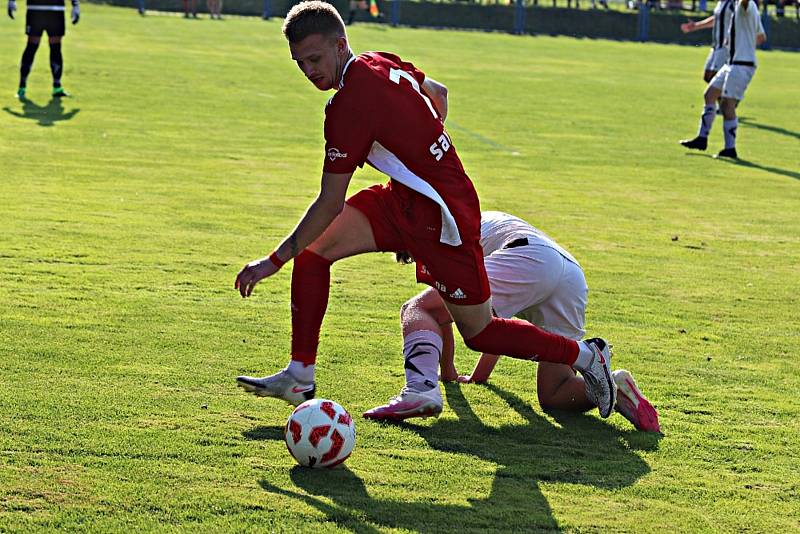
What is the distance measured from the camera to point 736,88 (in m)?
16.7

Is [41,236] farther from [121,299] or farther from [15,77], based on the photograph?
[15,77]

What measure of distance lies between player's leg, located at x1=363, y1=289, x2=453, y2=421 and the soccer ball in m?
0.48

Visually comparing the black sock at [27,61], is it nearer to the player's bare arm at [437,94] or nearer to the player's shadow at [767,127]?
the player's shadow at [767,127]

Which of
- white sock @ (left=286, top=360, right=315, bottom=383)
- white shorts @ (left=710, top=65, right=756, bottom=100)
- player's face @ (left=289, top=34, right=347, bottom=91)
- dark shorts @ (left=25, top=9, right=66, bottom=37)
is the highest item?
player's face @ (left=289, top=34, right=347, bottom=91)

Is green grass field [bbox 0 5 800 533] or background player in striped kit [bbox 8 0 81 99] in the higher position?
background player in striped kit [bbox 8 0 81 99]

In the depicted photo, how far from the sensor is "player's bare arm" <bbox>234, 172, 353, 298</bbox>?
516cm

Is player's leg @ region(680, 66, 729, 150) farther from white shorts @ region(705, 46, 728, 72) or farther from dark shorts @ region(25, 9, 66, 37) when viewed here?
dark shorts @ region(25, 9, 66, 37)

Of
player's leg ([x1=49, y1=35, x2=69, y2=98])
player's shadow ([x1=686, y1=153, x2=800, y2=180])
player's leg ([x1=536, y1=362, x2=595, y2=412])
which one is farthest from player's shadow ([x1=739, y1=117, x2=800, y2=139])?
player's leg ([x1=536, y1=362, x2=595, y2=412])

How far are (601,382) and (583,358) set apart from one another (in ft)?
0.45

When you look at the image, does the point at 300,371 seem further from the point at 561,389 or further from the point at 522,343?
the point at 561,389

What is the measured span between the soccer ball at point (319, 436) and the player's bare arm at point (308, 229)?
0.57 meters

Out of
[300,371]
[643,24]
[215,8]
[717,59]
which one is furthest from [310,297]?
[643,24]

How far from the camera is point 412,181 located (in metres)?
5.23

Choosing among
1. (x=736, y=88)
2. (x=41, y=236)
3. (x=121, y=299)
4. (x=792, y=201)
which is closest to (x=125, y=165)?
(x=41, y=236)
